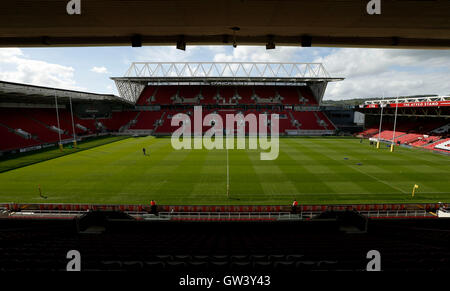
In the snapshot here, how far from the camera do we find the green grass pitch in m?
14.9

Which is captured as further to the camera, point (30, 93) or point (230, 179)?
point (30, 93)

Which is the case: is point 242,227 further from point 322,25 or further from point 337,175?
point 337,175

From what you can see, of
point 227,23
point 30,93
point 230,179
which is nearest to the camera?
point 227,23

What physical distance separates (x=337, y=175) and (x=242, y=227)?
16.3 m

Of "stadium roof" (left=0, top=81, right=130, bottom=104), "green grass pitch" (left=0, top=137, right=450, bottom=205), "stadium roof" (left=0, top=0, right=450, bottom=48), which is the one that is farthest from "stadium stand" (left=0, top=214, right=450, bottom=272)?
"stadium roof" (left=0, top=81, right=130, bottom=104)

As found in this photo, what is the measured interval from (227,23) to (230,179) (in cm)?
1496

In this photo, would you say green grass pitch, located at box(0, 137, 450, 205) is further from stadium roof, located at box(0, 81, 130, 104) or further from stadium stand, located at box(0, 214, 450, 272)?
stadium roof, located at box(0, 81, 130, 104)

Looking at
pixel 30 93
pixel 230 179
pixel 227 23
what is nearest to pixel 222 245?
pixel 227 23

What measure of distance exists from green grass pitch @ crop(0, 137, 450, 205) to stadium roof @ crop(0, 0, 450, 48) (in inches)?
424

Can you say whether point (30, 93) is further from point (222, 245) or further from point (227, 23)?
point (222, 245)

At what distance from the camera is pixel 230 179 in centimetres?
1884

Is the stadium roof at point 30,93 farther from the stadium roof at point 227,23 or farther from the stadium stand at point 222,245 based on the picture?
the stadium stand at point 222,245

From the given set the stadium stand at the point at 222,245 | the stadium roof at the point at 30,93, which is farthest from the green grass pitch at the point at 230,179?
the stadium roof at the point at 30,93
